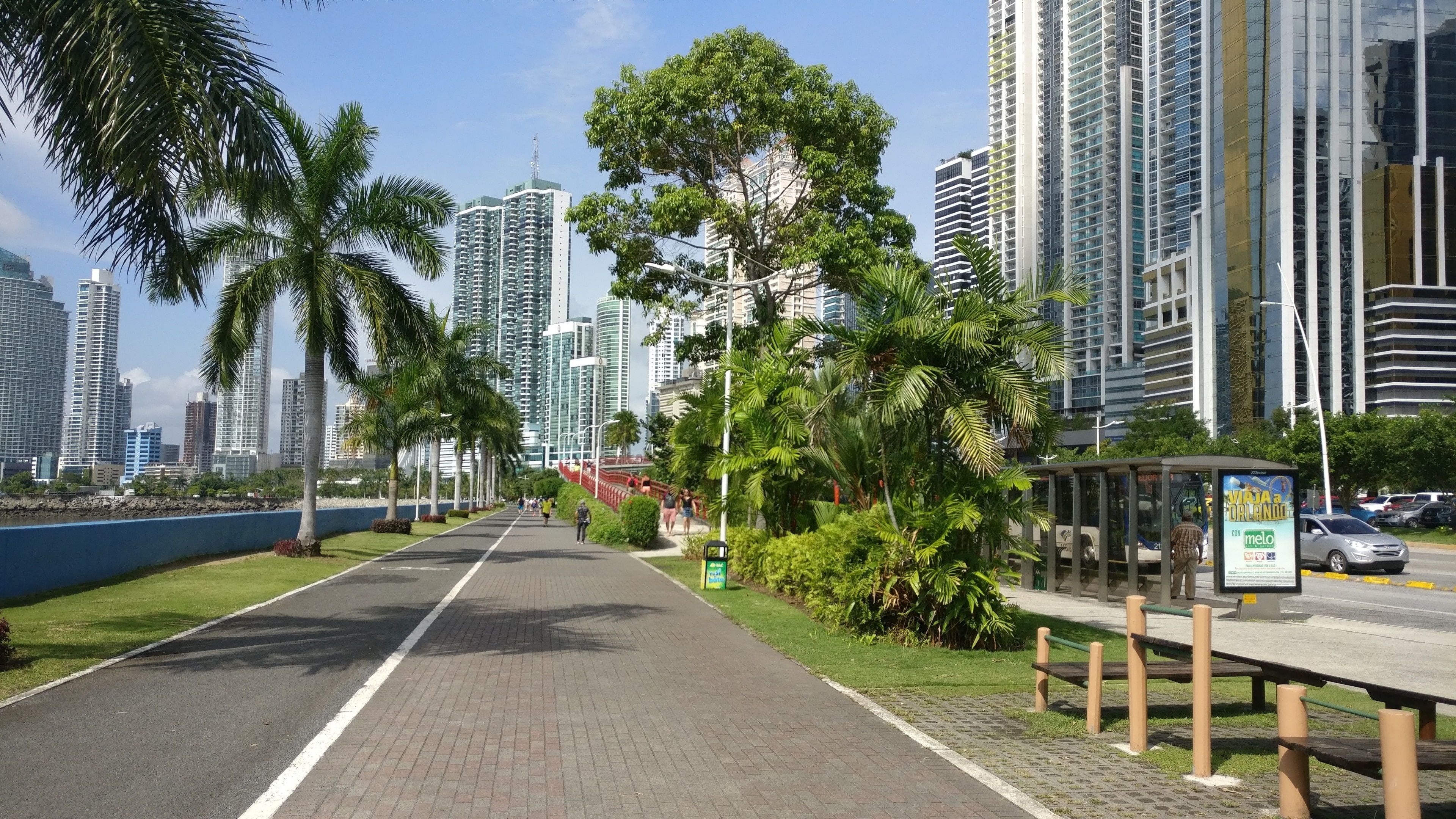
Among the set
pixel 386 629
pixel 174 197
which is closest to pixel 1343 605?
pixel 386 629

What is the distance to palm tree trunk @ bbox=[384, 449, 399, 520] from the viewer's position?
131 ft

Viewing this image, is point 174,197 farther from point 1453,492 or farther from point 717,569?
point 1453,492

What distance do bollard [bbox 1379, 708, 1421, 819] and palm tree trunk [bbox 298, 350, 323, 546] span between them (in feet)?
75.9

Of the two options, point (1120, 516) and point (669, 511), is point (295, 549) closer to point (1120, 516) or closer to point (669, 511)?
point (1120, 516)

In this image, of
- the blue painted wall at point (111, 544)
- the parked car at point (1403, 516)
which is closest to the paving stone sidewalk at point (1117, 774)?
the blue painted wall at point (111, 544)

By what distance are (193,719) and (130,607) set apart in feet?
25.2

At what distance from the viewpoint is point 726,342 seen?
79.1 feet

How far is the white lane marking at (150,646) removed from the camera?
319 inches

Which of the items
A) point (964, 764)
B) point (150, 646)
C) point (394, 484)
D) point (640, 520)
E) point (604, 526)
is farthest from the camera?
point (394, 484)

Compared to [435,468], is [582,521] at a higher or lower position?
lower

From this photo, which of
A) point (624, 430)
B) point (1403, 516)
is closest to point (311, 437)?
point (1403, 516)

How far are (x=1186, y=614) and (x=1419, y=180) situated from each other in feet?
384

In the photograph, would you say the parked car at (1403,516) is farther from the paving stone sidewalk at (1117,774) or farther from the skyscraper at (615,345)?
the skyscraper at (615,345)

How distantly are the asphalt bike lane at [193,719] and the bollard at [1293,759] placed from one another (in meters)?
5.34
